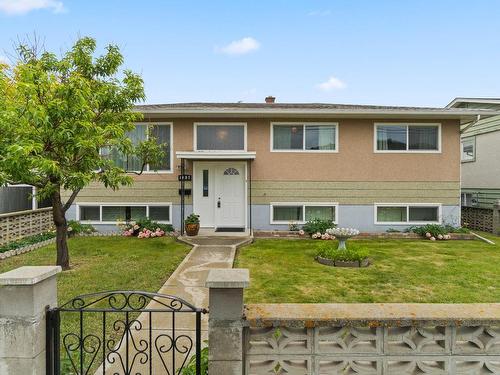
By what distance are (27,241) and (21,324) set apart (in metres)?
8.28

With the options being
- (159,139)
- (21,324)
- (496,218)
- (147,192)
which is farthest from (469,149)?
(21,324)

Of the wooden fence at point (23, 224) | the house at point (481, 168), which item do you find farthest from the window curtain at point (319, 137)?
the wooden fence at point (23, 224)

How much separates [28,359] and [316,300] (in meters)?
3.87

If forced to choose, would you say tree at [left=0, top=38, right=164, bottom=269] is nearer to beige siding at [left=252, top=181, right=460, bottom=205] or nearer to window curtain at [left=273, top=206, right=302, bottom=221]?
beige siding at [left=252, top=181, right=460, bottom=205]

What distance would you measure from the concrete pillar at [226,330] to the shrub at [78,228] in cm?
1048

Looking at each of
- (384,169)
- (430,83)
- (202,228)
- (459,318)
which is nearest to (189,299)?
(459,318)

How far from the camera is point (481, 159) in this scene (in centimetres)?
1519

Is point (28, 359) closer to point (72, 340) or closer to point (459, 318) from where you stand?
point (72, 340)

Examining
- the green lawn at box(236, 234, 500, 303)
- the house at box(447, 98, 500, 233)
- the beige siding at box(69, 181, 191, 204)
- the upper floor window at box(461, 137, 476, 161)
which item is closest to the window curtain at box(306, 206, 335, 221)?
the green lawn at box(236, 234, 500, 303)

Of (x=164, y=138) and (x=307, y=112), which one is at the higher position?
(x=307, y=112)

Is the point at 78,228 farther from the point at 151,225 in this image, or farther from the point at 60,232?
the point at 60,232

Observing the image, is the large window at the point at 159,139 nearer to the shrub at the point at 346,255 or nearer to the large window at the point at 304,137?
the large window at the point at 304,137

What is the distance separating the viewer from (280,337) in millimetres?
2480

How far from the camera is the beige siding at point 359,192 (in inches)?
458
